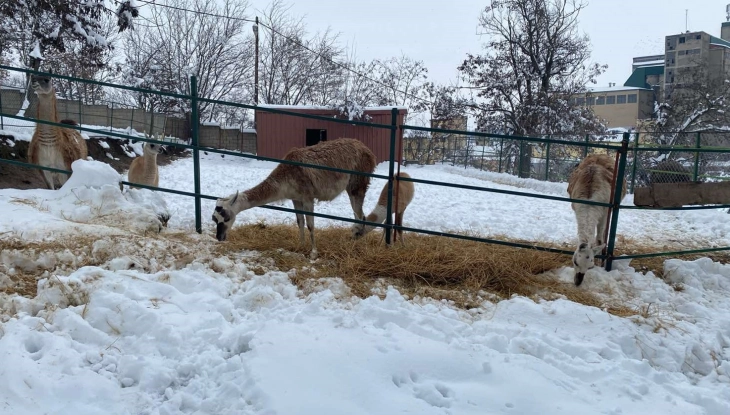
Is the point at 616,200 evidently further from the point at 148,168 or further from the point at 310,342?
the point at 148,168

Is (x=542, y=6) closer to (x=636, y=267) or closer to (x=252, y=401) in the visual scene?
(x=636, y=267)

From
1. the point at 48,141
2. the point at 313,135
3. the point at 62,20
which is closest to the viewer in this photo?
the point at 48,141

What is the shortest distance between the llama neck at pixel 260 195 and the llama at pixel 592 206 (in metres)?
3.23

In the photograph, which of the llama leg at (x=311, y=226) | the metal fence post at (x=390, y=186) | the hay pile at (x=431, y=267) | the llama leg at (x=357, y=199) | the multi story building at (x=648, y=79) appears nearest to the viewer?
the hay pile at (x=431, y=267)

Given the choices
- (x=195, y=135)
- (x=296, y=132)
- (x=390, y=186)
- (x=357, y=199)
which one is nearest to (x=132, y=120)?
(x=296, y=132)

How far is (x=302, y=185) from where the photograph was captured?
5.74 m

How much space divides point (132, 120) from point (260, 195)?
14703mm

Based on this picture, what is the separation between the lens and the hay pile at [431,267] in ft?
14.0

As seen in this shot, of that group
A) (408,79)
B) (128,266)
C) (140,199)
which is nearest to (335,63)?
(408,79)

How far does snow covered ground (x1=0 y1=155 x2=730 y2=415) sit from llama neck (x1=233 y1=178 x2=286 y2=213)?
86cm

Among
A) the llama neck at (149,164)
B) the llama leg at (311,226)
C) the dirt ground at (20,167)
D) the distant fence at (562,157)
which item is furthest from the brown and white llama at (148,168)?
the distant fence at (562,157)

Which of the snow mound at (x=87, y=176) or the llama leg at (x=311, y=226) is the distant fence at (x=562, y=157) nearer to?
the llama leg at (x=311, y=226)

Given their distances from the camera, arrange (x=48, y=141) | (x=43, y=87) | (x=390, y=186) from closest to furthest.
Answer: (x=390, y=186), (x=43, y=87), (x=48, y=141)

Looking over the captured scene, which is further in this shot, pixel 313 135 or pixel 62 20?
pixel 313 135
